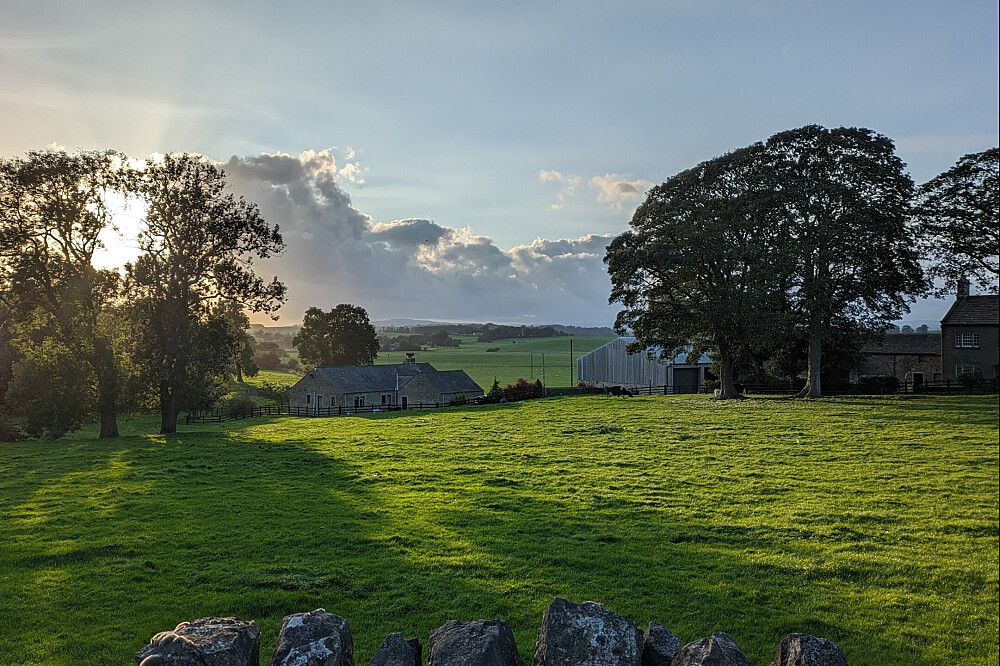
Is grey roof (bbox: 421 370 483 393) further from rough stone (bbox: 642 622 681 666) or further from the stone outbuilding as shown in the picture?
rough stone (bbox: 642 622 681 666)

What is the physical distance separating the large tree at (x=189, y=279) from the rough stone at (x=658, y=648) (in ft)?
117

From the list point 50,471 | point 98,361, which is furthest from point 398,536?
point 98,361

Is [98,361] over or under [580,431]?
over

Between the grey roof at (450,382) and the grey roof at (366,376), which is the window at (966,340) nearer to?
the grey roof at (366,376)

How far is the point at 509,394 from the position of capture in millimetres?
58906

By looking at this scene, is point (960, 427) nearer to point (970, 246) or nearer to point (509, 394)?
point (970, 246)

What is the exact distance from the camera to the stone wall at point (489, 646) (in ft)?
13.8

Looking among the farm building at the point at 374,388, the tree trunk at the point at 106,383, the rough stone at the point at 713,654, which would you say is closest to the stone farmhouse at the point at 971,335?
the rough stone at the point at 713,654

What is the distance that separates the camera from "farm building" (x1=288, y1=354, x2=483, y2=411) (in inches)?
2389

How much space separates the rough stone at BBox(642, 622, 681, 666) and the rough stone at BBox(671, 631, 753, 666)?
0.33 m

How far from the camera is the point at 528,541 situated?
11820 mm

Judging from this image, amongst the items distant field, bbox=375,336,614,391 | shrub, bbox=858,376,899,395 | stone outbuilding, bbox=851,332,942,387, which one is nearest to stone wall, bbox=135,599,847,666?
shrub, bbox=858,376,899,395

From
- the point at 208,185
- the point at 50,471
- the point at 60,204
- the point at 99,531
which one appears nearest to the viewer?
the point at 99,531

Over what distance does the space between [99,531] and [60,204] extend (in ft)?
94.8
